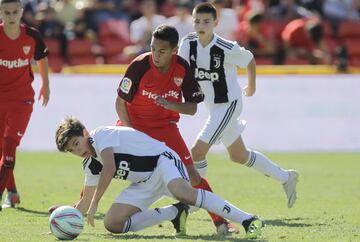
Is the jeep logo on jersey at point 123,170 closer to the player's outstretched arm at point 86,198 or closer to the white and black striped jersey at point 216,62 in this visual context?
the player's outstretched arm at point 86,198

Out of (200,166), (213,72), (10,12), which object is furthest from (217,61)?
(10,12)

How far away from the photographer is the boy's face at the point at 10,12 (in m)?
10.5

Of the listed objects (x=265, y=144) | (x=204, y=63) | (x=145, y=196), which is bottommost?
(x=265, y=144)

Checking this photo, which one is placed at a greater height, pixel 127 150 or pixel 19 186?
pixel 127 150

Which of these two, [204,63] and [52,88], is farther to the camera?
[52,88]

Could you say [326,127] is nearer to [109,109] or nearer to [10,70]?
[109,109]

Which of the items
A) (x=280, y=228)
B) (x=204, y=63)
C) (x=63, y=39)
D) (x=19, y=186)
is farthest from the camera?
(x=63, y=39)

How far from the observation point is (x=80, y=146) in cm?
808

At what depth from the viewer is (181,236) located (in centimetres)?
844

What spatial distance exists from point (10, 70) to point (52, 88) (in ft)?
24.5

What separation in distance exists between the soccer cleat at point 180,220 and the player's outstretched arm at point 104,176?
896mm

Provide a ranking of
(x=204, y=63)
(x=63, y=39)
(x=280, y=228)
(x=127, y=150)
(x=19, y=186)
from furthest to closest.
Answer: (x=63, y=39) < (x=19, y=186) < (x=204, y=63) < (x=280, y=228) < (x=127, y=150)

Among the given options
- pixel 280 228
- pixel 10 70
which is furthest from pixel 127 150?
pixel 10 70

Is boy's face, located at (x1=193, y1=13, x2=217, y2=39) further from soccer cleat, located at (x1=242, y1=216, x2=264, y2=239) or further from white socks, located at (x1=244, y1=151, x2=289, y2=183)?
soccer cleat, located at (x1=242, y1=216, x2=264, y2=239)
